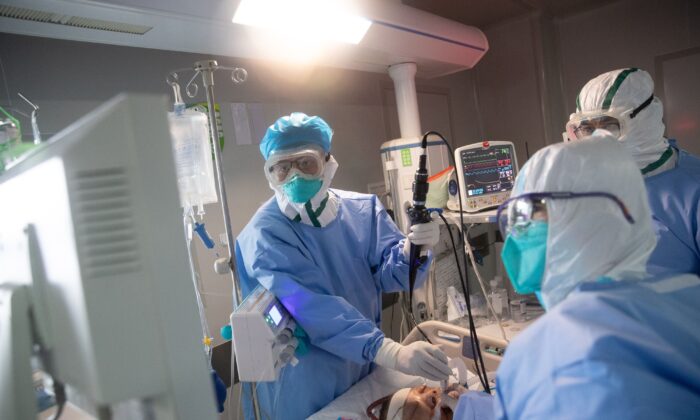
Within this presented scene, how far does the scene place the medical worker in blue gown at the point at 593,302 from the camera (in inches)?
25.4

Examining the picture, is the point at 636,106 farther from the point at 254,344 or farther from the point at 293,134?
the point at 254,344

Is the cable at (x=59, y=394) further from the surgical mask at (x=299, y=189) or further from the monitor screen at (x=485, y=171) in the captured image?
the monitor screen at (x=485, y=171)

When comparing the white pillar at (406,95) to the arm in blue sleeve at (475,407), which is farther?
the white pillar at (406,95)

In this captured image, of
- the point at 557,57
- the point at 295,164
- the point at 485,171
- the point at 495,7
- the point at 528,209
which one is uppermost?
the point at 495,7

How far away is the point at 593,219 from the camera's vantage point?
793 millimetres

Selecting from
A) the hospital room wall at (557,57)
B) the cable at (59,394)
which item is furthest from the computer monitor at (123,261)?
the hospital room wall at (557,57)

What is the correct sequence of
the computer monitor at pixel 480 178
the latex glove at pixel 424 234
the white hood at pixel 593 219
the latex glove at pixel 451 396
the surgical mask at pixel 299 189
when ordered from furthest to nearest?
the computer monitor at pixel 480 178 < the surgical mask at pixel 299 189 < the latex glove at pixel 424 234 < the latex glove at pixel 451 396 < the white hood at pixel 593 219

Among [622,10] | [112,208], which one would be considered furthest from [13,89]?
[622,10]

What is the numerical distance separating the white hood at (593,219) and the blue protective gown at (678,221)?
776mm

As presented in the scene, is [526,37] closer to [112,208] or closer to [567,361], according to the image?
[567,361]

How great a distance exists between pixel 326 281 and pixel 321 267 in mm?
65

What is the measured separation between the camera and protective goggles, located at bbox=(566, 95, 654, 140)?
168cm

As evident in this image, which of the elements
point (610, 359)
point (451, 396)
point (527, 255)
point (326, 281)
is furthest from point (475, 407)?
point (326, 281)

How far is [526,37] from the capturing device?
3814 millimetres
